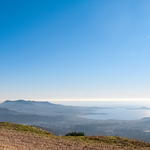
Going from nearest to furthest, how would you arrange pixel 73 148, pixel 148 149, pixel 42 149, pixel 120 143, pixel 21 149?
pixel 21 149
pixel 42 149
pixel 73 148
pixel 148 149
pixel 120 143

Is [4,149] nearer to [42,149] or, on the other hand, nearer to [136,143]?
[42,149]

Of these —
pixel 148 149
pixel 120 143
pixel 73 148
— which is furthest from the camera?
pixel 120 143

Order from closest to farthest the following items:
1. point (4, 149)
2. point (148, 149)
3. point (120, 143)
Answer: point (4, 149) → point (148, 149) → point (120, 143)

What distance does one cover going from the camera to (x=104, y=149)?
19.2m

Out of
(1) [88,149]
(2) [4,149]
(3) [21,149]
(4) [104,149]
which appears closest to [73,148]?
(1) [88,149]

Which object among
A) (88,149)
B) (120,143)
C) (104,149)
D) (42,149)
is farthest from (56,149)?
(120,143)

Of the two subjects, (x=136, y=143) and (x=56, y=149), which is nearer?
(x=56, y=149)

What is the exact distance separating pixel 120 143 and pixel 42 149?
13621 millimetres

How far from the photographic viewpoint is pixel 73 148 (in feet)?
61.6

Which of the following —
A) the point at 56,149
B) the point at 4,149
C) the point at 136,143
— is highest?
the point at 4,149

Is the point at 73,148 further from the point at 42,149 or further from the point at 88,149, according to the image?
the point at 42,149

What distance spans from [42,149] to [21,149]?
2500 mm

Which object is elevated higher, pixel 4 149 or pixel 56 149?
pixel 4 149

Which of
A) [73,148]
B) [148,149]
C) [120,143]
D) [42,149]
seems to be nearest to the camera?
[42,149]
